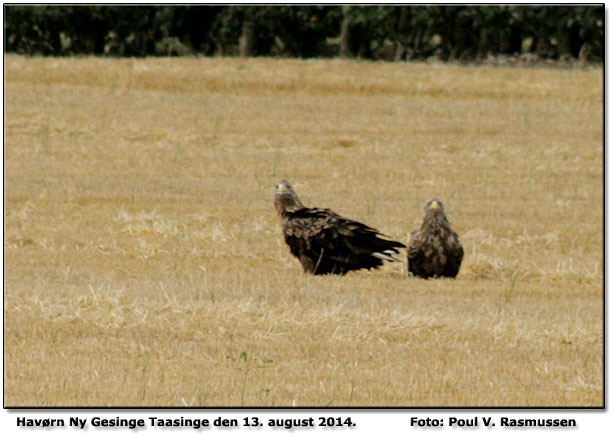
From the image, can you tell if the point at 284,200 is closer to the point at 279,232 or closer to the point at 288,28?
the point at 279,232

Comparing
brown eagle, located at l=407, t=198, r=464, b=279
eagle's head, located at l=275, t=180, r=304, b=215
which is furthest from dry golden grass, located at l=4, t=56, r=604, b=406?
eagle's head, located at l=275, t=180, r=304, b=215

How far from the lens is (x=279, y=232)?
59.3ft

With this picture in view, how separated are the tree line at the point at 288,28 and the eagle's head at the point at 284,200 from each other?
3598 centimetres

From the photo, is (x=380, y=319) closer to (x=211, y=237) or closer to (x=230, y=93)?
(x=211, y=237)

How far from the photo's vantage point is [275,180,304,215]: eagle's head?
13734mm

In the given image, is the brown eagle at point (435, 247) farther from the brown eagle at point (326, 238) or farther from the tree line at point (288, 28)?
the tree line at point (288, 28)

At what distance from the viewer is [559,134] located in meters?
30.1

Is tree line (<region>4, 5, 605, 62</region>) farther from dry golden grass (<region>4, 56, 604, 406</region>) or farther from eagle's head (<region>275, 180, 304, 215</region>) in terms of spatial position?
eagle's head (<region>275, 180, 304, 215</region>)

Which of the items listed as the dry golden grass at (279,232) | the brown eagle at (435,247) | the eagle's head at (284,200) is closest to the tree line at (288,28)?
the dry golden grass at (279,232)

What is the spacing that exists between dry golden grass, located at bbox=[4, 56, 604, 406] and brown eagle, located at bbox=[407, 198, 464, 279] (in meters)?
0.27

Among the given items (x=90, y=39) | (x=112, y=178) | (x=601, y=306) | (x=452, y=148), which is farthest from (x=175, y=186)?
(x=90, y=39)

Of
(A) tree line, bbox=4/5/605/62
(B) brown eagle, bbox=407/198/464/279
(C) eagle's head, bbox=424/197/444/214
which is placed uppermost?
(A) tree line, bbox=4/5/605/62

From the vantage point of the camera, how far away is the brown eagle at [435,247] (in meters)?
13.8

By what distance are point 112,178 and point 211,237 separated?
6266 millimetres
